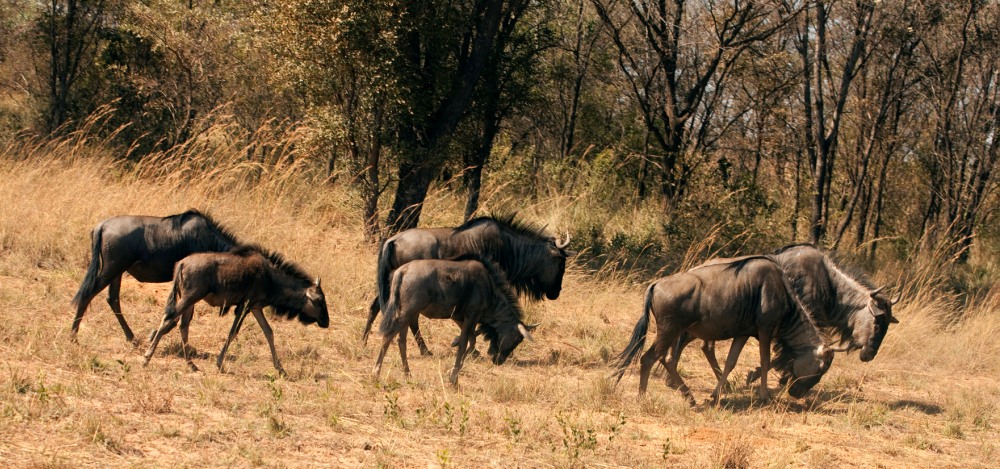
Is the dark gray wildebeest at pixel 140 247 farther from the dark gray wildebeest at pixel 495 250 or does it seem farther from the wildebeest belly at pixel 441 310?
the wildebeest belly at pixel 441 310

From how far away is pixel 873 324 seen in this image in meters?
8.92

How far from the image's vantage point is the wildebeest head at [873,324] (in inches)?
350

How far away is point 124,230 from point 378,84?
A: 16.7 ft

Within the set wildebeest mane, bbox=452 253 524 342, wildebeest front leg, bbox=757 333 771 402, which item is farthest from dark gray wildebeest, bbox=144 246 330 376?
wildebeest front leg, bbox=757 333 771 402

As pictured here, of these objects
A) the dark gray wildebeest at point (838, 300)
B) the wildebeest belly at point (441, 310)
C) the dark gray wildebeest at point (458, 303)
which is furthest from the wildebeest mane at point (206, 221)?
the dark gray wildebeest at point (838, 300)

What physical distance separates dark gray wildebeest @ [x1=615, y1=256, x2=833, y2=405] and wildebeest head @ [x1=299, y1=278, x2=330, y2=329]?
8.77 feet

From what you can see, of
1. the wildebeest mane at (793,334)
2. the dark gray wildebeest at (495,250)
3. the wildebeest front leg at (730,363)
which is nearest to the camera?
the wildebeest front leg at (730,363)

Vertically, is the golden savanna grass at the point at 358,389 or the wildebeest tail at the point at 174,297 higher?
the wildebeest tail at the point at 174,297

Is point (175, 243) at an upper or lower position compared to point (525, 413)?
upper

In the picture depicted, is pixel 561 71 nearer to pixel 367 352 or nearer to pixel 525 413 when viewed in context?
pixel 367 352

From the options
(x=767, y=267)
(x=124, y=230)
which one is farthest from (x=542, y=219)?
(x=124, y=230)

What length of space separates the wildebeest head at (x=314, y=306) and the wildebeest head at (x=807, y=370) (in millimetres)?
4264

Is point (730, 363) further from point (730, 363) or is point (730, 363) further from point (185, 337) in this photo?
point (185, 337)

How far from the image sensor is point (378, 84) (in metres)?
12.7
